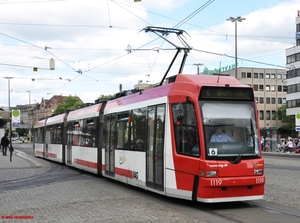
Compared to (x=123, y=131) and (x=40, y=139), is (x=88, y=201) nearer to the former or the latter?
(x=123, y=131)

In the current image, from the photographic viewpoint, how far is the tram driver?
9.95 meters

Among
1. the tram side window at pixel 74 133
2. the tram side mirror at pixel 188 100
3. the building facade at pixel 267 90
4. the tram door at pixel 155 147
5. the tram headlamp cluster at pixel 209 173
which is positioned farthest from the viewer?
the building facade at pixel 267 90

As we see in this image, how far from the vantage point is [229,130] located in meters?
10.1

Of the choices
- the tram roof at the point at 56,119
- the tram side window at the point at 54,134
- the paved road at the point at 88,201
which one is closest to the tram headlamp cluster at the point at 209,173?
the paved road at the point at 88,201

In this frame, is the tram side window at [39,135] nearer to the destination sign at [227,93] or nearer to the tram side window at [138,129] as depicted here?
the tram side window at [138,129]

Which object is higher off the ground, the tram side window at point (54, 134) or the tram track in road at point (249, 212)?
the tram side window at point (54, 134)

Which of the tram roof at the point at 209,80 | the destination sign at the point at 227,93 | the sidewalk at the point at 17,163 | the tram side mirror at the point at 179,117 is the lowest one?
the sidewalk at the point at 17,163

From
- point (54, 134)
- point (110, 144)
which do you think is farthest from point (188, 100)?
point (54, 134)

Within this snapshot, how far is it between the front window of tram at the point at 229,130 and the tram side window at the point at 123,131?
4199 millimetres

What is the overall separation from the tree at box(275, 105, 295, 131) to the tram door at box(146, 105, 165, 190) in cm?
8730

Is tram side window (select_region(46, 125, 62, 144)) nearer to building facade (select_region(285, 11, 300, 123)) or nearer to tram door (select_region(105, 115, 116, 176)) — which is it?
tram door (select_region(105, 115, 116, 176))

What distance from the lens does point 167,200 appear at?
11.5 m

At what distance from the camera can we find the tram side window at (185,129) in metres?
10.1

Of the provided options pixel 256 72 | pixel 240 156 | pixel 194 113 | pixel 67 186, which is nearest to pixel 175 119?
pixel 194 113
